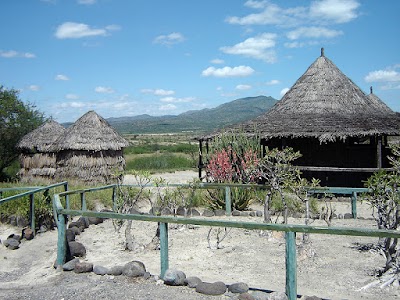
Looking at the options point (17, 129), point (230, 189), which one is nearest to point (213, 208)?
point (230, 189)

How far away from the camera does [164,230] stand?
211 inches

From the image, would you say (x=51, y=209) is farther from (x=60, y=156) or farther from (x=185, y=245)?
(x=60, y=156)

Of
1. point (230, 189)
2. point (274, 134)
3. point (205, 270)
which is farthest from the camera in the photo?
point (274, 134)

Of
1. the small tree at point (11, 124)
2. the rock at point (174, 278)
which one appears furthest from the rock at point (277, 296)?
the small tree at point (11, 124)

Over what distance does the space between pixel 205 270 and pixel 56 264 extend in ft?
6.46

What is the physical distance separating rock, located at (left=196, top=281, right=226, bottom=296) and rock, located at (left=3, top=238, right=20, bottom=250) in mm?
3875

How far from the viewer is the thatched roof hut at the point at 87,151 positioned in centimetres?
1703

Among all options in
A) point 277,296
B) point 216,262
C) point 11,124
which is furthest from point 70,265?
point 11,124

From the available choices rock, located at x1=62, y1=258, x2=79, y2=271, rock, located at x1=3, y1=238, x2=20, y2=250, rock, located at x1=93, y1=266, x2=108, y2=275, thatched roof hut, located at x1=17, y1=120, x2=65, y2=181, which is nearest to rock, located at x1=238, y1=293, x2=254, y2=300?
rock, located at x1=93, y1=266, x2=108, y2=275

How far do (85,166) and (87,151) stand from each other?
1.88 feet

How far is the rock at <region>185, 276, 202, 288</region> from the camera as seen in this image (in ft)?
16.3

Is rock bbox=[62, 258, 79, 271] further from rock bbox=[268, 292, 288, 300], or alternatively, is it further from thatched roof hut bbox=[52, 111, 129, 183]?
thatched roof hut bbox=[52, 111, 129, 183]

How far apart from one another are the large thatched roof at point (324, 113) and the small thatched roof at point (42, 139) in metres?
7.94

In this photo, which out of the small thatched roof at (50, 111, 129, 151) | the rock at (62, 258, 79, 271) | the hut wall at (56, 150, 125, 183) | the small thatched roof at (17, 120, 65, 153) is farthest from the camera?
the small thatched roof at (17, 120, 65, 153)
